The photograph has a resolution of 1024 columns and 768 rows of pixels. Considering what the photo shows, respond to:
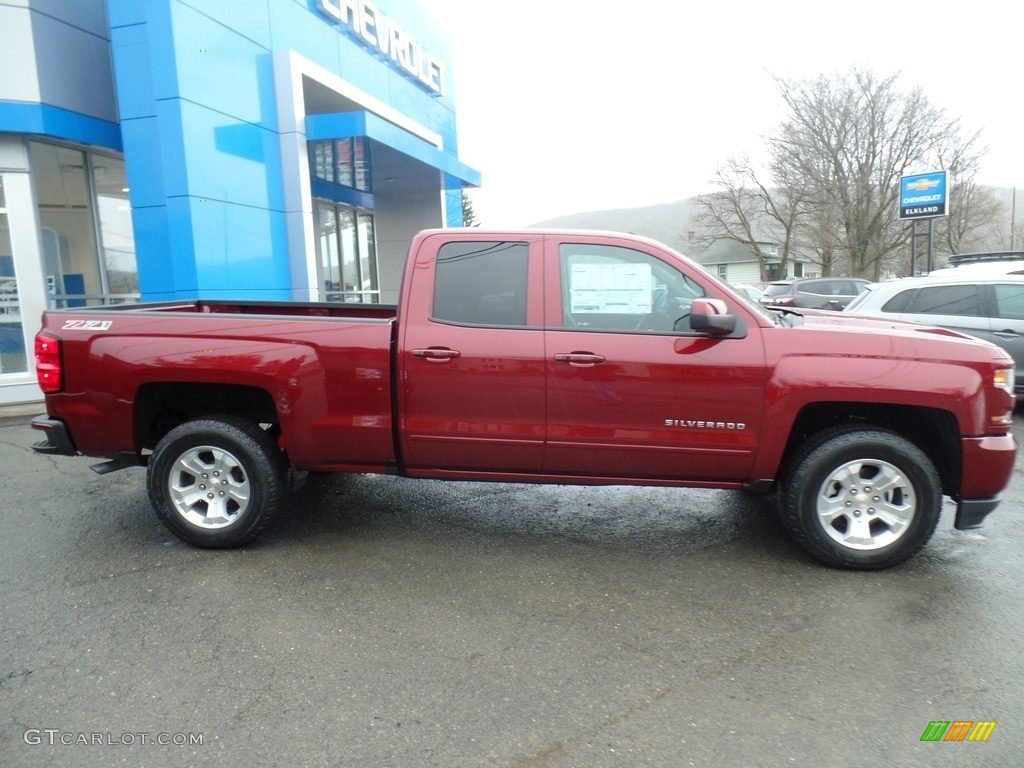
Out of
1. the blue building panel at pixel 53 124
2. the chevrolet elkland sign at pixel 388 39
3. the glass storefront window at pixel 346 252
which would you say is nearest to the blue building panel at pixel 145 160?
the blue building panel at pixel 53 124

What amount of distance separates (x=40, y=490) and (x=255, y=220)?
5.97 m

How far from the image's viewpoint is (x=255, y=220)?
10.8m

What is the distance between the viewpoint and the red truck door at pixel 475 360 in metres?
4.16

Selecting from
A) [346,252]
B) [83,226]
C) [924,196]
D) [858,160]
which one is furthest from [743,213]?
[83,226]

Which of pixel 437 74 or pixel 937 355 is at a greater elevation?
pixel 437 74

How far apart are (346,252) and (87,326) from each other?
13463 millimetres

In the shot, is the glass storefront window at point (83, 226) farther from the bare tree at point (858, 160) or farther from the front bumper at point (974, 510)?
the bare tree at point (858, 160)

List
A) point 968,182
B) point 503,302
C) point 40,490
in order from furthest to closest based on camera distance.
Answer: point 968,182 < point 40,490 < point 503,302

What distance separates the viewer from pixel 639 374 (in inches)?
160

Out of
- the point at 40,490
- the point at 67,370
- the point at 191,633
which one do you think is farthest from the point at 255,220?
the point at 191,633

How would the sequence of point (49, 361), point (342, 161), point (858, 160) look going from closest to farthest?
1. point (49, 361)
2. point (342, 161)
3. point (858, 160)

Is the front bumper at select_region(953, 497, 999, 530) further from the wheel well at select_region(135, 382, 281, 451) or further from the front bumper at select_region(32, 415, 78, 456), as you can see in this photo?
the front bumper at select_region(32, 415, 78, 456)

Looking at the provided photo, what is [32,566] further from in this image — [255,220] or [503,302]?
[255,220]

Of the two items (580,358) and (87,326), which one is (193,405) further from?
(580,358)
